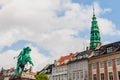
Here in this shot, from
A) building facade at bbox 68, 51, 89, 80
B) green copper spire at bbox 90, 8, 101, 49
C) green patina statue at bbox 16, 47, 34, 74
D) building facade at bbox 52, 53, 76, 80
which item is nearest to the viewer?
green patina statue at bbox 16, 47, 34, 74

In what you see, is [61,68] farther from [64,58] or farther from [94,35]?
Result: [94,35]

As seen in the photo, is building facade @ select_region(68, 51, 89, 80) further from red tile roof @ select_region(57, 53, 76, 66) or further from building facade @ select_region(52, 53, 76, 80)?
red tile roof @ select_region(57, 53, 76, 66)

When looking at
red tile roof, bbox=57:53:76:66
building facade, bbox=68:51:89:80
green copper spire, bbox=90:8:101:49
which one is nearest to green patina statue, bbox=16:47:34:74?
building facade, bbox=68:51:89:80

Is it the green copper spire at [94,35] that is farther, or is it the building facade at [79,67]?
the green copper spire at [94,35]

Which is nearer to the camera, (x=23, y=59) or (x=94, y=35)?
(x=23, y=59)

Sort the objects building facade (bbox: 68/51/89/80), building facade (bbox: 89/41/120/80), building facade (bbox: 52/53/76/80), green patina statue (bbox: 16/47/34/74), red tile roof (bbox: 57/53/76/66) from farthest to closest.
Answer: red tile roof (bbox: 57/53/76/66) < building facade (bbox: 52/53/76/80) < building facade (bbox: 68/51/89/80) < building facade (bbox: 89/41/120/80) < green patina statue (bbox: 16/47/34/74)

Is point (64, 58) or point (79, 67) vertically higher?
point (64, 58)

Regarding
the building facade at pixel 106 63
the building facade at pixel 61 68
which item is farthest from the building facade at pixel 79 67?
the building facade at pixel 61 68

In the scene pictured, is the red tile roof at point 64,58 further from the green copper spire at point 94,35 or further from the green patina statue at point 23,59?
the green patina statue at point 23,59

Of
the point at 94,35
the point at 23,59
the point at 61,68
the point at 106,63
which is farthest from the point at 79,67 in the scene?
the point at 23,59

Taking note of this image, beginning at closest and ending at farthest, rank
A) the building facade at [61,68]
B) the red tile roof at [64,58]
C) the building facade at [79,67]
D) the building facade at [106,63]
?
the building facade at [106,63] → the building facade at [79,67] → the building facade at [61,68] → the red tile roof at [64,58]

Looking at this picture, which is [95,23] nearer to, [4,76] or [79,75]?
[79,75]

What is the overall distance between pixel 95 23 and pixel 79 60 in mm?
31330

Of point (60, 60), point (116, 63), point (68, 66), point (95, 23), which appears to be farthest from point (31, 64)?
point (95, 23)
